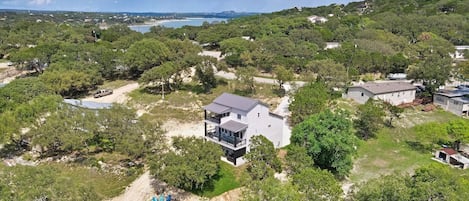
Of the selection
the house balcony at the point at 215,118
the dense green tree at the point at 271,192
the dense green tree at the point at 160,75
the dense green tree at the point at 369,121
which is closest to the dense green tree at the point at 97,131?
the house balcony at the point at 215,118

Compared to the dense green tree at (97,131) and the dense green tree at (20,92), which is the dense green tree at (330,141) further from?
the dense green tree at (20,92)

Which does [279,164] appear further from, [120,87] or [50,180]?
[120,87]

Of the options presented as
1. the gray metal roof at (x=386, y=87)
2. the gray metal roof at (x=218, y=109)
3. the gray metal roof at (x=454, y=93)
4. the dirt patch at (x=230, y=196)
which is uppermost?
the gray metal roof at (x=218, y=109)

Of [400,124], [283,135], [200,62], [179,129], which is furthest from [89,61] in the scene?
[400,124]

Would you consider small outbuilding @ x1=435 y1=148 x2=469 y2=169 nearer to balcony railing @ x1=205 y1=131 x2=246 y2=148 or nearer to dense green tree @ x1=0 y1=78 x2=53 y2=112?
balcony railing @ x1=205 y1=131 x2=246 y2=148

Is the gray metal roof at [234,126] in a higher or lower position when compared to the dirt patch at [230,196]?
higher
